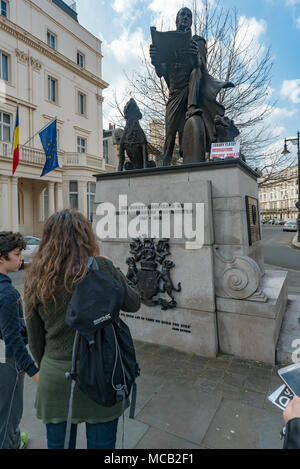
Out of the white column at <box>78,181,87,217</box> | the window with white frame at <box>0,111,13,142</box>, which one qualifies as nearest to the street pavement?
the white column at <box>78,181,87,217</box>

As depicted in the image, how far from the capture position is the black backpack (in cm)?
147

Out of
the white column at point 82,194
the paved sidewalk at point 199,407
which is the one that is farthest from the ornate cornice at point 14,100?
the paved sidewalk at point 199,407

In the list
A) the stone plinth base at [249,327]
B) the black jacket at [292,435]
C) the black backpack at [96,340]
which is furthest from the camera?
the stone plinth base at [249,327]

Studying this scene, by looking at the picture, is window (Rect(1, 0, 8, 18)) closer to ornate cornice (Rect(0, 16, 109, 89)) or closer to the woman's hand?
ornate cornice (Rect(0, 16, 109, 89))

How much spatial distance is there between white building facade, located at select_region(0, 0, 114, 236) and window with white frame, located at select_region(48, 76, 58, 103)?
16mm

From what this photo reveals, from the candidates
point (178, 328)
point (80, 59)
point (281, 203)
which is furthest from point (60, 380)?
point (281, 203)

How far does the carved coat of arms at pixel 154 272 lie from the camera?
14.0 feet

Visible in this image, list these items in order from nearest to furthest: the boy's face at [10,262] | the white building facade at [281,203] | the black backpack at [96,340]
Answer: the black backpack at [96,340] < the boy's face at [10,262] < the white building facade at [281,203]

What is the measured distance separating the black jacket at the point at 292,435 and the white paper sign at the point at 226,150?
399cm

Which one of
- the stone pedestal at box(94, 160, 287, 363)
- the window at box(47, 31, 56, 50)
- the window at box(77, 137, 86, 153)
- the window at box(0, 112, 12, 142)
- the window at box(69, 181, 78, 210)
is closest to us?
the stone pedestal at box(94, 160, 287, 363)

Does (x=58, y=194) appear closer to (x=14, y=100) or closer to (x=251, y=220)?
(x=14, y=100)

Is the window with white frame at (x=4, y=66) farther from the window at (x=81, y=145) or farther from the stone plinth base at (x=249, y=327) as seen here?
the stone plinth base at (x=249, y=327)

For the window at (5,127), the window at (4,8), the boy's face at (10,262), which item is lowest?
the boy's face at (10,262)

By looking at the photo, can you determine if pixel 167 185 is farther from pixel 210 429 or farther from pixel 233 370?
pixel 210 429
